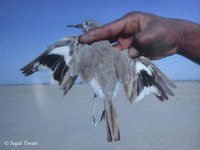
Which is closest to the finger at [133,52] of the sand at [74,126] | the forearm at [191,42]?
the sand at [74,126]

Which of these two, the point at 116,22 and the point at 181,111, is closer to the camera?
the point at 116,22

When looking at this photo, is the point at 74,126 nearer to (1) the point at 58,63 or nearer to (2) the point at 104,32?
(1) the point at 58,63

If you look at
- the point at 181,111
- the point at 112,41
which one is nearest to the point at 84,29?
the point at 112,41

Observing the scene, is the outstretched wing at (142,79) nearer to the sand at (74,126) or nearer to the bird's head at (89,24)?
the sand at (74,126)

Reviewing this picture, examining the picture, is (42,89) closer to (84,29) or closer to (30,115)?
(30,115)

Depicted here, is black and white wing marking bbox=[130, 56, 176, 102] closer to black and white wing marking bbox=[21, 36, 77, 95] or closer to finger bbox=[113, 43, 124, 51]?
finger bbox=[113, 43, 124, 51]

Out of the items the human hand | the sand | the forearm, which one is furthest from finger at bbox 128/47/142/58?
the forearm
